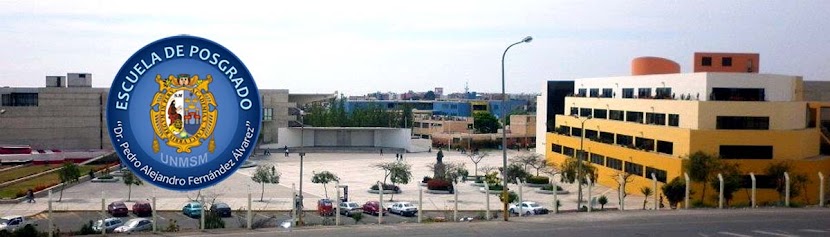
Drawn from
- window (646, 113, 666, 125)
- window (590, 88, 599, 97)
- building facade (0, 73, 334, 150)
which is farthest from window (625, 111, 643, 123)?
building facade (0, 73, 334, 150)

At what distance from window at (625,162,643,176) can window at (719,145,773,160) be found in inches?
179

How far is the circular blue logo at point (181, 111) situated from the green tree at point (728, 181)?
2141cm

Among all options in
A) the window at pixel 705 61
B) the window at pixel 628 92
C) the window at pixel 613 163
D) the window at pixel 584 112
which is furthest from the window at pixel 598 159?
the window at pixel 705 61

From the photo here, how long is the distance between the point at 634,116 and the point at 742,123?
7.46 meters

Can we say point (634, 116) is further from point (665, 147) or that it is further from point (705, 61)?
point (665, 147)

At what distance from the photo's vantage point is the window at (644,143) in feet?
127

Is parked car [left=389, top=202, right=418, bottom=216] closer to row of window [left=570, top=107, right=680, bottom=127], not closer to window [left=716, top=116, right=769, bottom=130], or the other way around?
row of window [left=570, top=107, right=680, bottom=127]

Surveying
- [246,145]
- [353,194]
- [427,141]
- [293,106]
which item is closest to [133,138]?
[246,145]

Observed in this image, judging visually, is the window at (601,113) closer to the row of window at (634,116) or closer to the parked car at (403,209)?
the row of window at (634,116)

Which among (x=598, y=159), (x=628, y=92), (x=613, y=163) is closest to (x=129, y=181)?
(x=613, y=163)

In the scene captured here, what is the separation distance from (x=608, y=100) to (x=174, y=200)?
24759 millimetres

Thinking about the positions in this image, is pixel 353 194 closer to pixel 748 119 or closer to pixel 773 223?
pixel 748 119

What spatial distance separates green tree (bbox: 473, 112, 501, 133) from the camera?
91625 millimetres

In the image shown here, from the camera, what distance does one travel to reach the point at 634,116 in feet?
139
